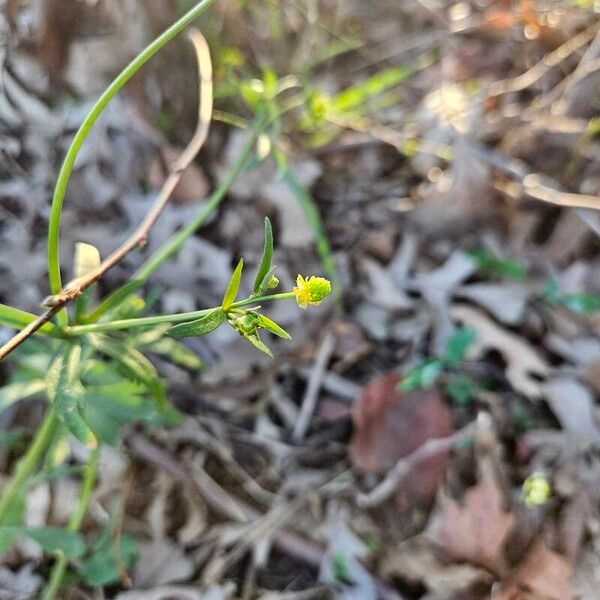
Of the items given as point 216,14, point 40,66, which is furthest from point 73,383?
point 216,14

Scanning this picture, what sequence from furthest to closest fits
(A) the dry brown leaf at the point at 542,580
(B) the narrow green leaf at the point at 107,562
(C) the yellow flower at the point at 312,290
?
(B) the narrow green leaf at the point at 107,562 → (A) the dry brown leaf at the point at 542,580 → (C) the yellow flower at the point at 312,290

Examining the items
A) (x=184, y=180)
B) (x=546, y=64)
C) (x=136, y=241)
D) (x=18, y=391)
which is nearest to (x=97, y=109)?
(x=136, y=241)

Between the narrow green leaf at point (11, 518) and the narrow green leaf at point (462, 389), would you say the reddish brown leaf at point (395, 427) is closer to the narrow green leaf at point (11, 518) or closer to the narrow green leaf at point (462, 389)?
the narrow green leaf at point (462, 389)

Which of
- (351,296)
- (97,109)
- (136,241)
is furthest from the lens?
(351,296)

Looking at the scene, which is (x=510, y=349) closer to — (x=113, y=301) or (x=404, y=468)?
(x=404, y=468)

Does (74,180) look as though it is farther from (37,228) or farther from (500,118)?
(500,118)


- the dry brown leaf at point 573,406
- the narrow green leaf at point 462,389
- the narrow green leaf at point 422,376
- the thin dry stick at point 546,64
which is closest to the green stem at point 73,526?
the narrow green leaf at point 422,376

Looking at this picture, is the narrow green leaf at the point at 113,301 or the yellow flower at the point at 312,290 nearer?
the yellow flower at the point at 312,290
